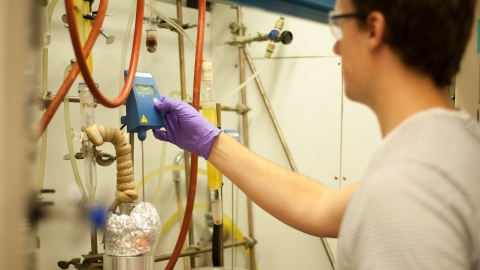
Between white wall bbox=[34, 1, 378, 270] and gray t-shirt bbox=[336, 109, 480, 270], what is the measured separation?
121 cm

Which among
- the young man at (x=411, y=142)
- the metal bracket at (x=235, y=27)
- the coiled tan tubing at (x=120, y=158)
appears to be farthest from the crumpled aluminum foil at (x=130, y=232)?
the metal bracket at (x=235, y=27)

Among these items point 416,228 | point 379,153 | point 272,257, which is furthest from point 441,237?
point 272,257

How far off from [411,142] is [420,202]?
0.09m

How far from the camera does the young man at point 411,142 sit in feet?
2.00

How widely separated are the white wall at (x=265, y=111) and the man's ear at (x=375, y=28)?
121cm

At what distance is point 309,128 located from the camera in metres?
2.09

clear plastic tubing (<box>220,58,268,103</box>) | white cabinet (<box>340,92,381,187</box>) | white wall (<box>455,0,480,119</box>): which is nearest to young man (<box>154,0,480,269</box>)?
white wall (<box>455,0,480,119</box>)

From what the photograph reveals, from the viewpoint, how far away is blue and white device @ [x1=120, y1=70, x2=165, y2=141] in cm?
115

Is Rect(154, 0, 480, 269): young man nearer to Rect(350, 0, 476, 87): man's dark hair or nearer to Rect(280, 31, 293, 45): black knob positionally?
Rect(350, 0, 476, 87): man's dark hair

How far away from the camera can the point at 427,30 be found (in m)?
0.69

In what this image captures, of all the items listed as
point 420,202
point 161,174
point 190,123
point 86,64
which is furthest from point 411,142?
point 161,174

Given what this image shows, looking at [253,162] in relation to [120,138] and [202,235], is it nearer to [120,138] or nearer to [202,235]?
[120,138]

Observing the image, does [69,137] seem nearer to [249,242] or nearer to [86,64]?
[86,64]

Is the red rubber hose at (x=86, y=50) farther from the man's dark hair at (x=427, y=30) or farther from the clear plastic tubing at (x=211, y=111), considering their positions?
the man's dark hair at (x=427, y=30)
